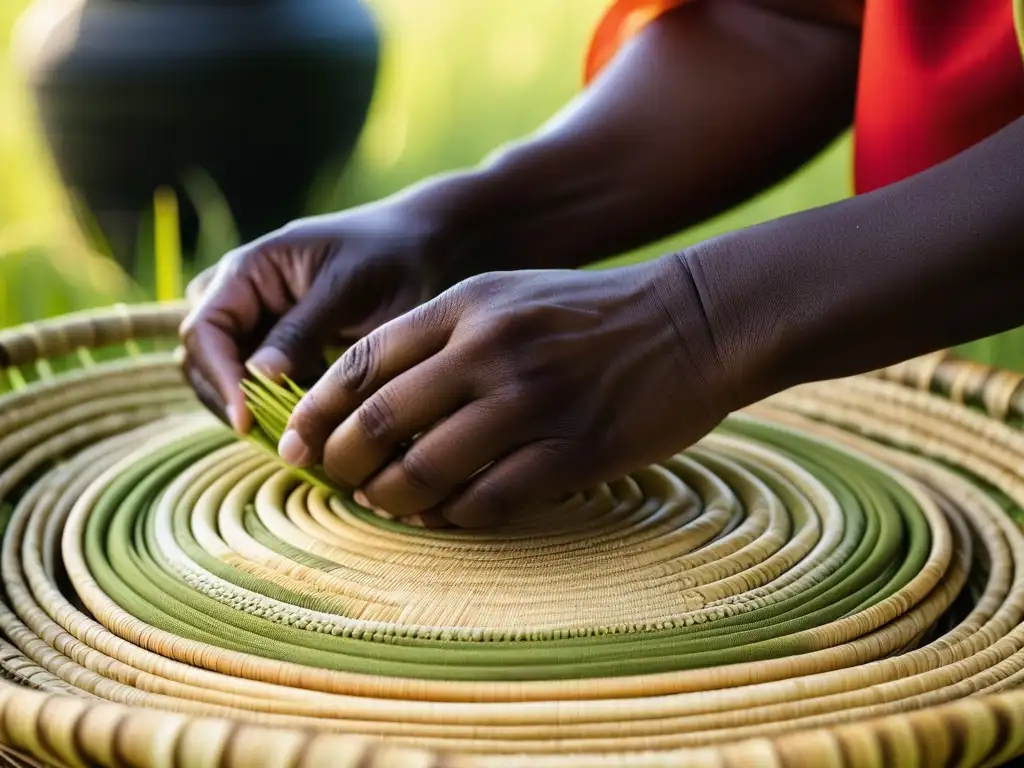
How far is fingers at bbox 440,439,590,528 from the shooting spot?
2.05ft

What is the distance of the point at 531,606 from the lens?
0.62 metres

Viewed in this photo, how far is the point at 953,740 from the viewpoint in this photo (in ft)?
1.45

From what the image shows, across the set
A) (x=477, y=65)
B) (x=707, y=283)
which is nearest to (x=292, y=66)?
(x=477, y=65)

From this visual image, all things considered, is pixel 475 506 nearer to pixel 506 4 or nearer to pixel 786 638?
pixel 786 638

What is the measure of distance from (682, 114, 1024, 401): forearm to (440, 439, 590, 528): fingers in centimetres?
10

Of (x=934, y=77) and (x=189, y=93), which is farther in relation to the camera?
(x=189, y=93)

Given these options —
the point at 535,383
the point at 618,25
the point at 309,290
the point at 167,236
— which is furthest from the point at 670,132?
the point at 167,236

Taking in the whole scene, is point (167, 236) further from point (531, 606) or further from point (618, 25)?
point (531, 606)

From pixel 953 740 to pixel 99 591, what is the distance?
44 cm

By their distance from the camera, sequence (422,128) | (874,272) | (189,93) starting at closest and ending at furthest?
1. (874,272)
2. (189,93)
3. (422,128)

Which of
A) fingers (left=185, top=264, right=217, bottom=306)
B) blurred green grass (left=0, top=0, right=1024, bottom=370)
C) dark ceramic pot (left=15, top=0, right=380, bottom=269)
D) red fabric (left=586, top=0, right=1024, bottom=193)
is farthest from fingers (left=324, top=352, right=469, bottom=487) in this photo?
dark ceramic pot (left=15, top=0, right=380, bottom=269)

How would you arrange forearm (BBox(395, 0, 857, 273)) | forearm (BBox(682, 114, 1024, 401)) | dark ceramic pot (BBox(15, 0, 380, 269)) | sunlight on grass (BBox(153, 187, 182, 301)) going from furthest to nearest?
dark ceramic pot (BBox(15, 0, 380, 269)), sunlight on grass (BBox(153, 187, 182, 301)), forearm (BBox(395, 0, 857, 273)), forearm (BBox(682, 114, 1024, 401))

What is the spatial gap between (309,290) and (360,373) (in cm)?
21

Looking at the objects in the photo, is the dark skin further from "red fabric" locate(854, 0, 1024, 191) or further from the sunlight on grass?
the sunlight on grass
